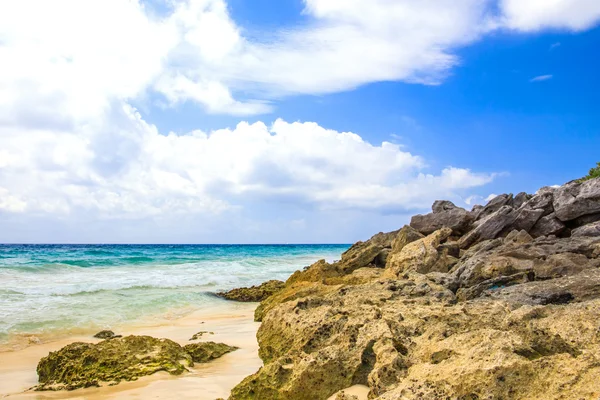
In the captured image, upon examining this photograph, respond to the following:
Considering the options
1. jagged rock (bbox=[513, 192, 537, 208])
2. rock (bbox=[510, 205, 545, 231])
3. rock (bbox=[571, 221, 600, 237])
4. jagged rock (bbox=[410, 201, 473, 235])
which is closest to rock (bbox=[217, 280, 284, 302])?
jagged rock (bbox=[410, 201, 473, 235])

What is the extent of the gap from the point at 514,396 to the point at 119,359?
17.5 ft

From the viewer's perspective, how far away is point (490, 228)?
16484 mm

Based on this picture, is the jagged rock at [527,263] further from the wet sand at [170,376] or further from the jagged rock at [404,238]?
the jagged rock at [404,238]

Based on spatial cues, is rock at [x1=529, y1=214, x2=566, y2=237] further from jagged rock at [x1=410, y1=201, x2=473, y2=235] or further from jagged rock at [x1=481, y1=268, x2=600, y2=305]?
jagged rock at [x1=481, y1=268, x2=600, y2=305]

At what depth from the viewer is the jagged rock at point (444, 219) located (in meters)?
19.8

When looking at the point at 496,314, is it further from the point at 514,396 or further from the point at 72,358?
the point at 72,358

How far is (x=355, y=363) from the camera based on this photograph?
188 inches

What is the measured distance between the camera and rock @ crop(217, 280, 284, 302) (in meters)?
17.7

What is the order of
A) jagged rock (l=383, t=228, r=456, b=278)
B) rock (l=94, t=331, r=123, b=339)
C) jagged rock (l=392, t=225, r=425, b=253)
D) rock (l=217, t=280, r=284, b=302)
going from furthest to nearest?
rock (l=217, t=280, r=284, b=302) < jagged rock (l=392, t=225, r=425, b=253) < jagged rock (l=383, t=228, r=456, b=278) < rock (l=94, t=331, r=123, b=339)

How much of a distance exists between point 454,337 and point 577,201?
13.3 meters

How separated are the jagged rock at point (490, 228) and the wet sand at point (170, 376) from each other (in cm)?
832

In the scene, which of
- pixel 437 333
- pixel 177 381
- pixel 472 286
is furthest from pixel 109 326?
pixel 437 333

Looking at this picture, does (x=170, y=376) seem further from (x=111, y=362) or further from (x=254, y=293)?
(x=254, y=293)

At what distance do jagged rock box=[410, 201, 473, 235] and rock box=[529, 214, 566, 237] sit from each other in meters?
3.60
